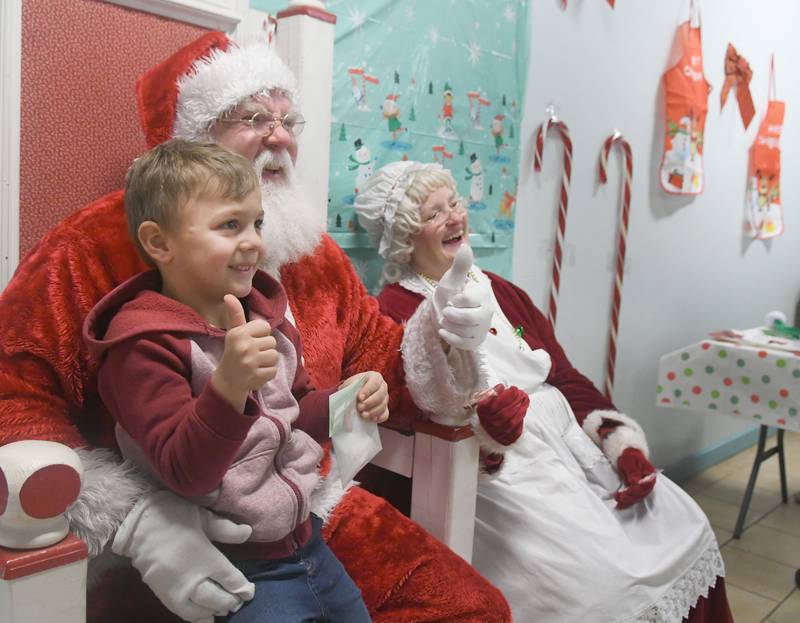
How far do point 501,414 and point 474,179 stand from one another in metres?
1.17

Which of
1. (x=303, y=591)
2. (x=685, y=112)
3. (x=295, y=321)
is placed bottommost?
(x=303, y=591)

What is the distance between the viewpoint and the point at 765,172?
162 inches

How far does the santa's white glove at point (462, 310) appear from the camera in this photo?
1326 mm

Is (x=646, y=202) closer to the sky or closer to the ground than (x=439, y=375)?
closer to the sky

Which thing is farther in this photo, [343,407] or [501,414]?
[501,414]

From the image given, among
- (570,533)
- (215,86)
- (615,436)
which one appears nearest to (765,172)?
(615,436)

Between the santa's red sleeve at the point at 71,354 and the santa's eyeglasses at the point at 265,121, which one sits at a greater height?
the santa's eyeglasses at the point at 265,121

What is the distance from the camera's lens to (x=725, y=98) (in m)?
3.66

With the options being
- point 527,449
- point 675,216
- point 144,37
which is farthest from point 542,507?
point 675,216

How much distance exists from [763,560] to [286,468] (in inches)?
93.2

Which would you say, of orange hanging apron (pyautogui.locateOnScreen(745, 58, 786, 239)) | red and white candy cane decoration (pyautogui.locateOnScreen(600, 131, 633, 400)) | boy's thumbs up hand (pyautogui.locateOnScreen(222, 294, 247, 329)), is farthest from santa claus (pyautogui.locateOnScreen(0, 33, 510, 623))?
orange hanging apron (pyautogui.locateOnScreen(745, 58, 786, 239))

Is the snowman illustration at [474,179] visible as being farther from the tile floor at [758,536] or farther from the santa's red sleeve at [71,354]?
the tile floor at [758,536]

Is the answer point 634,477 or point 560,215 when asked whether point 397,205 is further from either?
point 560,215

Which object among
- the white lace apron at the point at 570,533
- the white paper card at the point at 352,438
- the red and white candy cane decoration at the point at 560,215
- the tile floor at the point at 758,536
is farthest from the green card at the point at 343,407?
the tile floor at the point at 758,536
